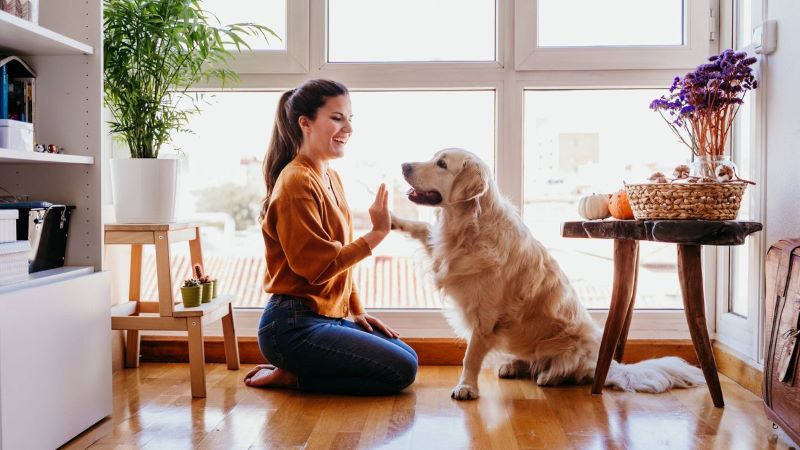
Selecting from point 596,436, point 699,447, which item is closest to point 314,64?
point 596,436

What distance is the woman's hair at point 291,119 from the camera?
8.17 ft

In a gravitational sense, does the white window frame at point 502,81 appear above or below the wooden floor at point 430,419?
above

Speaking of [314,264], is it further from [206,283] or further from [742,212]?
[742,212]

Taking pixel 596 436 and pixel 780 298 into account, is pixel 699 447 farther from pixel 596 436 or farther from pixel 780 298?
pixel 780 298

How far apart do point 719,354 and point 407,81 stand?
1725mm

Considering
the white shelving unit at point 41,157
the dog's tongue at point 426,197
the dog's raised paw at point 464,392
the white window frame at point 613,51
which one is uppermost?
the white window frame at point 613,51

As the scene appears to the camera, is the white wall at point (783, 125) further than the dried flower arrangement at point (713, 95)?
No

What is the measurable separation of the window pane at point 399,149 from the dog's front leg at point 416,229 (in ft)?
1.12

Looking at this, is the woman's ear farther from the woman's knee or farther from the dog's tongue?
the woman's knee

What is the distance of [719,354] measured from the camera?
279cm

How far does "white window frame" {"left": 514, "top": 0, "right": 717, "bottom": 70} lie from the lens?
2.86 metres

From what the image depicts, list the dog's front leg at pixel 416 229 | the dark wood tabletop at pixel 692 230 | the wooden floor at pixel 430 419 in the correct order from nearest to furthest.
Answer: the wooden floor at pixel 430 419, the dark wood tabletop at pixel 692 230, the dog's front leg at pixel 416 229

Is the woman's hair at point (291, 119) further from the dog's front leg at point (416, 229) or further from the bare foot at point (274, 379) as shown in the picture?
the bare foot at point (274, 379)

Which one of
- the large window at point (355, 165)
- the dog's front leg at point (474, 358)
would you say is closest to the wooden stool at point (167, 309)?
the large window at point (355, 165)
